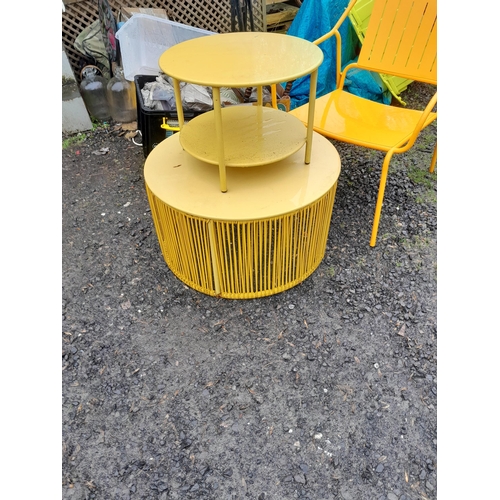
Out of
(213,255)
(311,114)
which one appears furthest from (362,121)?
(213,255)

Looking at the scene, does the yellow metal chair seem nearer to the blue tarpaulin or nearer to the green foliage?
the blue tarpaulin

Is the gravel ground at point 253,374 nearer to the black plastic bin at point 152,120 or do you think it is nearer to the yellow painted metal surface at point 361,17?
A: the black plastic bin at point 152,120

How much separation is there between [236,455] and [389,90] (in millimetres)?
3755

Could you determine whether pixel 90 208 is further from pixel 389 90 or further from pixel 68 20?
pixel 389 90

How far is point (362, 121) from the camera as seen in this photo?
2.70 metres

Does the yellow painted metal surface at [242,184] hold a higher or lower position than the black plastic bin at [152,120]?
higher

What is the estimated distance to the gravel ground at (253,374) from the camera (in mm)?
1668

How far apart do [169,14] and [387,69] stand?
2.50 m

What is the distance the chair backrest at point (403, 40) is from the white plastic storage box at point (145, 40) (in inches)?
64.7

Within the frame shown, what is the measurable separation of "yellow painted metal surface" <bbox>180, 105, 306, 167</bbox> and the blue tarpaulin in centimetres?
173

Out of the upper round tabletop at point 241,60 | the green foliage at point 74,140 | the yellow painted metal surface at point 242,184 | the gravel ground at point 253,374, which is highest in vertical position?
the upper round tabletop at point 241,60

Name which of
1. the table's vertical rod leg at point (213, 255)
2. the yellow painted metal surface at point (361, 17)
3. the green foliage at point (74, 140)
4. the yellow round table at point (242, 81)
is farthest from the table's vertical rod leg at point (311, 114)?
the green foliage at point (74, 140)

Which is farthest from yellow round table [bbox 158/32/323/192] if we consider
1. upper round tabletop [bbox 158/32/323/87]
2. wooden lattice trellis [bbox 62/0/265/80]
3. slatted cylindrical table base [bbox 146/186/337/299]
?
wooden lattice trellis [bbox 62/0/265/80]

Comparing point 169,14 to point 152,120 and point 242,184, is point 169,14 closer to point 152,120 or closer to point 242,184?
point 152,120
